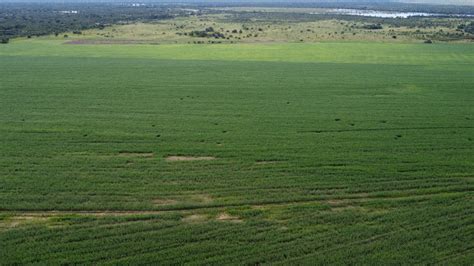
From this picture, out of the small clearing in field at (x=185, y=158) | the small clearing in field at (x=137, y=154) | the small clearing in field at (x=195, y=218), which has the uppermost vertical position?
the small clearing in field at (x=137, y=154)

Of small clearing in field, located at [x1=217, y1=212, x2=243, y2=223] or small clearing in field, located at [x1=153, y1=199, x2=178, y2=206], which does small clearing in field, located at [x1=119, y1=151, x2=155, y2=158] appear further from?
small clearing in field, located at [x1=217, y1=212, x2=243, y2=223]

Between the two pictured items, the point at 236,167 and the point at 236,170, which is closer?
the point at 236,170

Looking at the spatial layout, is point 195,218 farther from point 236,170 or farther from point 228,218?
point 236,170

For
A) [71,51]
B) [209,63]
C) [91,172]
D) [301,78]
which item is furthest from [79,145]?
[71,51]

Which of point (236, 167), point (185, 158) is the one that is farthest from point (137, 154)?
point (236, 167)

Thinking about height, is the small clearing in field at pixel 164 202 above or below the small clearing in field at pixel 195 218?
above

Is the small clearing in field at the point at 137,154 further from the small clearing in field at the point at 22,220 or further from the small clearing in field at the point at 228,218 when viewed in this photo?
the small clearing in field at the point at 228,218

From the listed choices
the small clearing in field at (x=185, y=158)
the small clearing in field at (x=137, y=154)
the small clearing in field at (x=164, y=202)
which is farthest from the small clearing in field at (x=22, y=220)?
the small clearing in field at (x=185, y=158)

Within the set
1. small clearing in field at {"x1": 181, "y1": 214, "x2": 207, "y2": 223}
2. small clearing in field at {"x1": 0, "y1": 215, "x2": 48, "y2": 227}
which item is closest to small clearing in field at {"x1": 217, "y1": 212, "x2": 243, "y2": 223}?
small clearing in field at {"x1": 181, "y1": 214, "x2": 207, "y2": 223}

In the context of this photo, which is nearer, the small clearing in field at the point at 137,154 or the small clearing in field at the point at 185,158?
the small clearing in field at the point at 185,158
